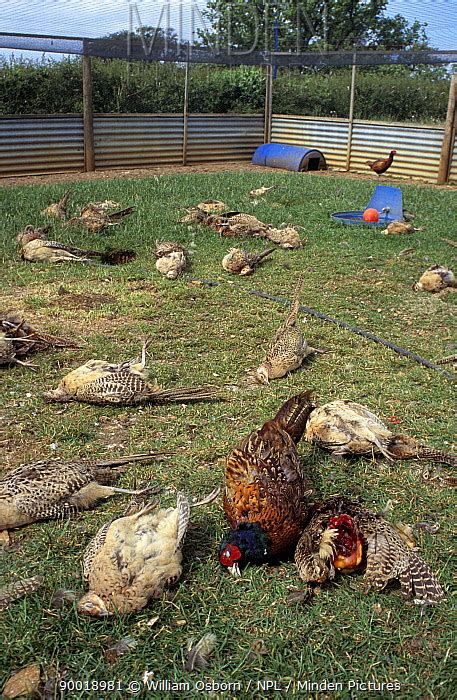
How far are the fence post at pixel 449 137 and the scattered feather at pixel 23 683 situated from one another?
43.9 feet

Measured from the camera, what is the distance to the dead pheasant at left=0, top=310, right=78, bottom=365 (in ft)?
14.6

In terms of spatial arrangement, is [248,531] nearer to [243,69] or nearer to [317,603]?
[317,603]

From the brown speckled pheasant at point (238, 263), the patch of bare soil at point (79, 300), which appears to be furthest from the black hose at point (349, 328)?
the patch of bare soil at point (79, 300)

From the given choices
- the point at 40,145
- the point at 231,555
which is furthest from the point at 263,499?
the point at 40,145

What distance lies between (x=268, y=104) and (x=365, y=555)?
15.6 metres

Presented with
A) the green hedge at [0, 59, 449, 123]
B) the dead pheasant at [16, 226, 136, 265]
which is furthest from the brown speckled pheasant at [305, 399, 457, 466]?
the green hedge at [0, 59, 449, 123]

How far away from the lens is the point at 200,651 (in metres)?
2.22

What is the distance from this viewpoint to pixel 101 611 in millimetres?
2320

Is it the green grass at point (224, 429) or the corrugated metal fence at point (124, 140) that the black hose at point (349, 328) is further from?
the corrugated metal fence at point (124, 140)

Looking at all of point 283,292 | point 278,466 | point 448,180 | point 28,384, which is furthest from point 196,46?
point 278,466

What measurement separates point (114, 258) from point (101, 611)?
17.4 feet

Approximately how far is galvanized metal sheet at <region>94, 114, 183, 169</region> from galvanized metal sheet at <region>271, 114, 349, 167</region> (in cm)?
283

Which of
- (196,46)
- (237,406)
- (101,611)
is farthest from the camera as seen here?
(196,46)

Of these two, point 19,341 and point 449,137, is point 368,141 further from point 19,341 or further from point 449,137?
point 19,341
